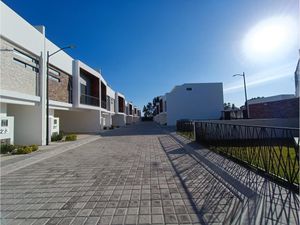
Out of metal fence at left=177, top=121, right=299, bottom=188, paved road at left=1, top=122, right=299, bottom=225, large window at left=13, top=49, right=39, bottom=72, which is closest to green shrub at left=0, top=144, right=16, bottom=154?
paved road at left=1, top=122, right=299, bottom=225

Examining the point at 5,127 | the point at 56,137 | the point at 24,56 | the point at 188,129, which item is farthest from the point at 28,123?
the point at 188,129

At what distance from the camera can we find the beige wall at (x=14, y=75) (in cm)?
882

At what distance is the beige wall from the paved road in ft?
16.8

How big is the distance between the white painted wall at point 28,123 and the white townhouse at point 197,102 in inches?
973

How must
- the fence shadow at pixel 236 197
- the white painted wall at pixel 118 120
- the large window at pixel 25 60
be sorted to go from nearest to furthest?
the fence shadow at pixel 236 197, the large window at pixel 25 60, the white painted wall at pixel 118 120

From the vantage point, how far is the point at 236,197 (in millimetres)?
3797

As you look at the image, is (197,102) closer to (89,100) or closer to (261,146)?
(89,100)

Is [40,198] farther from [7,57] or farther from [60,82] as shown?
[60,82]

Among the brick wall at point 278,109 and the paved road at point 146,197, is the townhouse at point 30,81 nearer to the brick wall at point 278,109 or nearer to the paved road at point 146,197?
the paved road at point 146,197

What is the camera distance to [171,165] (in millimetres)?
6625

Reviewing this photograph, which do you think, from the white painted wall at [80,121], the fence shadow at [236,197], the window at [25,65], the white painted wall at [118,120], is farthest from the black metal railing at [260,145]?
the white painted wall at [118,120]

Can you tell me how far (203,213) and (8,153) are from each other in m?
9.84

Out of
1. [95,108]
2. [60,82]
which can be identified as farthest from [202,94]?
[60,82]

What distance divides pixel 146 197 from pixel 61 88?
1318 centimetres
